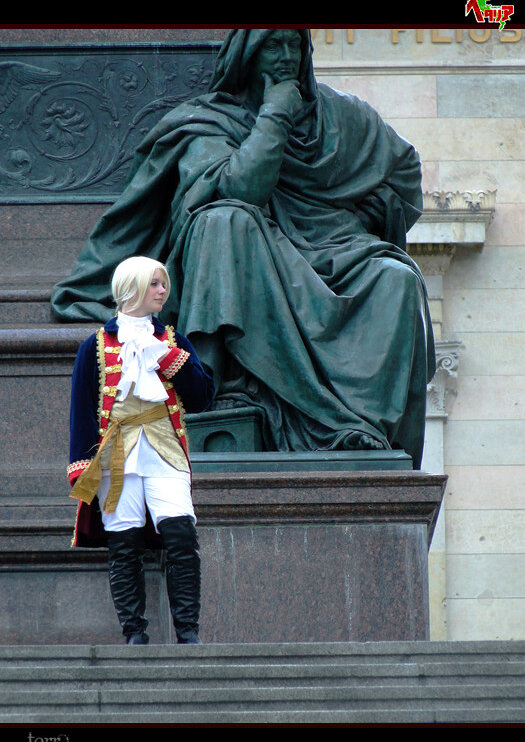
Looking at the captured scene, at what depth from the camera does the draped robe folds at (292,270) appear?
28.2 ft

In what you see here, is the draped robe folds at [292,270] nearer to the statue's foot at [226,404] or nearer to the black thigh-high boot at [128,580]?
the statue's foot at [226,404]

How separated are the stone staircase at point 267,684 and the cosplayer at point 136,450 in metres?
0.58

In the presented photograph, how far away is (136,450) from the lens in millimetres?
7023

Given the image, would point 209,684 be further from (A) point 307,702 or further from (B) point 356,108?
(B) point 356,108

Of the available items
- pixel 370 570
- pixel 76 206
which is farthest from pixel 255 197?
pixel 370 570

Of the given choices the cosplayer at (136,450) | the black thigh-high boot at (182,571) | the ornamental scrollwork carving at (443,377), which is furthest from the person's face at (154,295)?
the ornamental scrollwork carving at (443,377)

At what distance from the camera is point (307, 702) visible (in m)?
6.06

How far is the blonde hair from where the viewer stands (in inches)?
278

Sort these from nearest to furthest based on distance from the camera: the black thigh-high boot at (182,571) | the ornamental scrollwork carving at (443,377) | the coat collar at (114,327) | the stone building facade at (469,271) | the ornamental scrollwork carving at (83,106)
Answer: the black thigh-high boot at (182,571) → the coat collar at (114,327) → the ornamental scrollwork carving at (83,106) → the stone building facade at (469,271) → the ornamental scrollwork carving at (443,377)

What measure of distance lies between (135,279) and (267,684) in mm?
1561

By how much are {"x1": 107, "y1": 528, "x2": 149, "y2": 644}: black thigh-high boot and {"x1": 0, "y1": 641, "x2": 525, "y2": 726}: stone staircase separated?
0.58 meters

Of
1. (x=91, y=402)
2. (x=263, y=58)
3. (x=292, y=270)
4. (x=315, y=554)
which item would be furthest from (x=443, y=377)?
(x=91, y=402)

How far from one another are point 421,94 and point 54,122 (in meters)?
9.12

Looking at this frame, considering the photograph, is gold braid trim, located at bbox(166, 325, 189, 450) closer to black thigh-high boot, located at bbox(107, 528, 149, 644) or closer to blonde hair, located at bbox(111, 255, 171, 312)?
blonde hair, located at bbox(111, 255, 171, 312)
